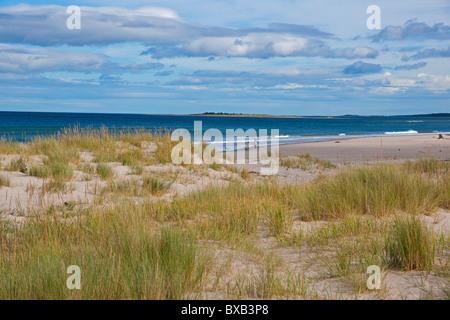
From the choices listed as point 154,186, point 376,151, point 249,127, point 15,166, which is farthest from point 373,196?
point 249,127

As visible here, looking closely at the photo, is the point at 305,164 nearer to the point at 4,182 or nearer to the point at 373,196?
the point at 373,196

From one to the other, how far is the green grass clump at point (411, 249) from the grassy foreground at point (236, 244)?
1 cm

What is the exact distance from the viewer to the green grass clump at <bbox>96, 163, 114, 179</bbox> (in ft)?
34.1

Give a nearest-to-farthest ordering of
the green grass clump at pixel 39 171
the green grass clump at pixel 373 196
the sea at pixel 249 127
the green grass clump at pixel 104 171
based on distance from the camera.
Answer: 1. the green grass clump at pixel 373 196
2. the green grass clump at pixel 39 171
3. the green grass clump at pixel 104 171
4. the sea at pixel 249 127

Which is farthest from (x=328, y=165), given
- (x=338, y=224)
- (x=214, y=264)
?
(x=214, y=264)

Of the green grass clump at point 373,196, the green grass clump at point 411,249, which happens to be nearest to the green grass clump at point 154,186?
the green grass clump at point 373,196

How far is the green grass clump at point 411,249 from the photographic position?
159 inches

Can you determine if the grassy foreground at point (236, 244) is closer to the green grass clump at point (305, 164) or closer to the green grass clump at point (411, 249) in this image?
the green grass clump at point (411, 249)

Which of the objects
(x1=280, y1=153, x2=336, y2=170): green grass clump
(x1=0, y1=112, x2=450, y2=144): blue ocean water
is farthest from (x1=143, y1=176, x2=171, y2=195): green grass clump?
(x1=0, y1=112, x2=450, y2=144): blue ocean water

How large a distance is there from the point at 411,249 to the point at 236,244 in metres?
1.83

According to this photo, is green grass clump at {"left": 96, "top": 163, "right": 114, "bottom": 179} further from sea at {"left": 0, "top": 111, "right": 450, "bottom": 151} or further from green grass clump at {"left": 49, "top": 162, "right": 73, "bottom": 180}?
sea at {"left": 0, "top": 111, "right": 450, "bottom": 151}

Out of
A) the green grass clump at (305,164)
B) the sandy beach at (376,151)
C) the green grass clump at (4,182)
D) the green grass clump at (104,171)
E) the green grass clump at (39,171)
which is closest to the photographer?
the green grass clump at (4,182)

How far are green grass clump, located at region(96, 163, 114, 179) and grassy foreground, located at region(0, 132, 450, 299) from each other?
3.77 m
